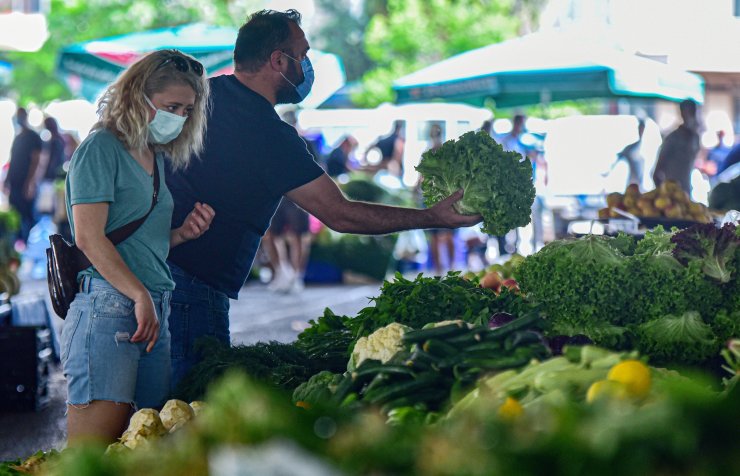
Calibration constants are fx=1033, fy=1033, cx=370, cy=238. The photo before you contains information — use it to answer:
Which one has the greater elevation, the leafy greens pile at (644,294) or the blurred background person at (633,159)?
the leafy greens pile at (644,294)

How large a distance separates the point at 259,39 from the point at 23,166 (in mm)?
12331

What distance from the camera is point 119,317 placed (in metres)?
3.71

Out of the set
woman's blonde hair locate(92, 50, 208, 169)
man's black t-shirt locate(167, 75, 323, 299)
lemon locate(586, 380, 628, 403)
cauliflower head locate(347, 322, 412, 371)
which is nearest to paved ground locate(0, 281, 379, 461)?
cauliflower head locate(347, 322, 412, 371)

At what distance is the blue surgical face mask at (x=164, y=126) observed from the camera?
3797 mm

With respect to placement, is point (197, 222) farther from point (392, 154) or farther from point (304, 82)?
point (392, 154)

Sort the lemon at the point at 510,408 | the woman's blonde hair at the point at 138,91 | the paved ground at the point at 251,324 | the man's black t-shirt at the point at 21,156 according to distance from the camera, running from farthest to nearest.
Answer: the man's black t-shirt at the point at 21,156 → the paved ground at the point at 251,324 → the woman's blonde hair at the point at 138,91 → the lemon at the point at 510,408

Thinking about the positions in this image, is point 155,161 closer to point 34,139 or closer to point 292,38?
point 292,38

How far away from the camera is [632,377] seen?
256 centimetres

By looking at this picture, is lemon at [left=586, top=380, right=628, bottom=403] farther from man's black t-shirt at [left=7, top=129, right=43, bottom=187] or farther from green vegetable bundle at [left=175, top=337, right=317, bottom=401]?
man's black t-shirt at [left=7, top=129, right=43, bottom=187]

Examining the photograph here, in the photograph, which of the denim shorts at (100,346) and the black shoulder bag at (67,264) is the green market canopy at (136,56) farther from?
the denim shorts at (100,346)

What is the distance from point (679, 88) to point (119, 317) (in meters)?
10.2

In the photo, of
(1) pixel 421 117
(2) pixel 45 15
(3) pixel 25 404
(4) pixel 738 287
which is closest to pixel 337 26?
(2) pixel 45 15

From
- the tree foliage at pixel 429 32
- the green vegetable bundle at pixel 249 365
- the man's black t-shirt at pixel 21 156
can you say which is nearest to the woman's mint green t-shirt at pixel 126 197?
the green vegetable bundle at pixel 249 365

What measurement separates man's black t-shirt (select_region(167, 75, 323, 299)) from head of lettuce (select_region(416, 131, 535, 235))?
23.5 inches
